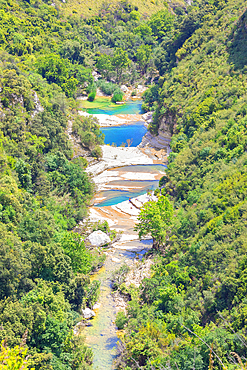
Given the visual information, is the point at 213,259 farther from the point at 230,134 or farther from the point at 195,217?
the point at 230,134

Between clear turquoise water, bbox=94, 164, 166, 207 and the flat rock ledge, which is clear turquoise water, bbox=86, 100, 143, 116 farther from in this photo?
the flat rock ledge

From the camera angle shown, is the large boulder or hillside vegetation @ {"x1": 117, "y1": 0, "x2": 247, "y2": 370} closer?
hillside vegetation @ {"x1": 117, "y1": 0, "x2": 247, "y2": 370}

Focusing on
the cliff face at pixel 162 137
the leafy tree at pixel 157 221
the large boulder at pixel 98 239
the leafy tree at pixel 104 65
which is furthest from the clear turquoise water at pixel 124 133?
the leafy tree at pixel 157 221

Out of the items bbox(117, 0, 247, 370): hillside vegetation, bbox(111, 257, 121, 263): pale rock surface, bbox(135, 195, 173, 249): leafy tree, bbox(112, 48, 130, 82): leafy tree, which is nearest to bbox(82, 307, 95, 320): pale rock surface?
bbox(117, 0, 247, 370): hillside vegetation

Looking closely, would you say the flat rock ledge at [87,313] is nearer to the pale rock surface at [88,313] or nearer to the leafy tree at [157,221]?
the pale rock surface at [88,313]

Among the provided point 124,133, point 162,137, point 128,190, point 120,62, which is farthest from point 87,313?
point 120,62

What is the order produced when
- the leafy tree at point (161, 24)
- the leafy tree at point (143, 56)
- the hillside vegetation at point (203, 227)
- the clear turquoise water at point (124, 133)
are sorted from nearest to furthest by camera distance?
the hillside vegetation at point (203, 227)
the clear turquoise water at point (124, 133)
the leafy tree at point (143, 56)
the leafy tree at point (161, 24)

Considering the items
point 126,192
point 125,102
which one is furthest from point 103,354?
point 125,102
